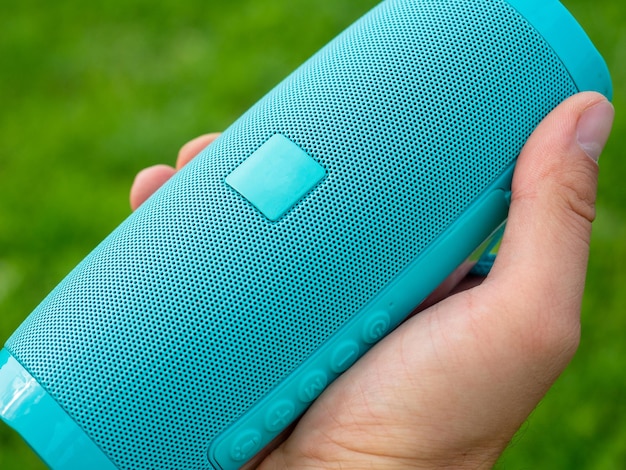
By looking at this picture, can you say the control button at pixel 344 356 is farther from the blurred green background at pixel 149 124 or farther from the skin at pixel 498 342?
the blurred green background at pixel 149 124

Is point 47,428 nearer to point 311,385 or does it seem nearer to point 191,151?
point 311,385

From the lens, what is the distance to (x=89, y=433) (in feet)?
3.49

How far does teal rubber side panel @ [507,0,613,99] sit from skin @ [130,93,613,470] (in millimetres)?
57

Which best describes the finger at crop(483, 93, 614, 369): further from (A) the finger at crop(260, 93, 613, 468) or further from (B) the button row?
(B) the button row

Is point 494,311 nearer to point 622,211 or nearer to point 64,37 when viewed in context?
point 622,211

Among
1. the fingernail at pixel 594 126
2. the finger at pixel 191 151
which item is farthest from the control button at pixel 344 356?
the finger at pixel 191 151

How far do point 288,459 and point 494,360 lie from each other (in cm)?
39

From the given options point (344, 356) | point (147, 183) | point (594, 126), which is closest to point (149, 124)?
point (147, 183)

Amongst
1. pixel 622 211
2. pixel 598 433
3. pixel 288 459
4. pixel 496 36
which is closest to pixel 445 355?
pixel 288 459

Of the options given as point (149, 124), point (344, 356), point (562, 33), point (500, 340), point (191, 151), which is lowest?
point (500, 340)

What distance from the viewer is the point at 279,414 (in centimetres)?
112

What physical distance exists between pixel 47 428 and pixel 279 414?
0.32 meters

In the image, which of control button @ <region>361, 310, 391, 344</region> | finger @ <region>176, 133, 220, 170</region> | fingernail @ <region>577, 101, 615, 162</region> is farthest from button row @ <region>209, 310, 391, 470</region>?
finger @ <region>176, 133, 220, 170</region>

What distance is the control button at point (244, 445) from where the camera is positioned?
1116mm
